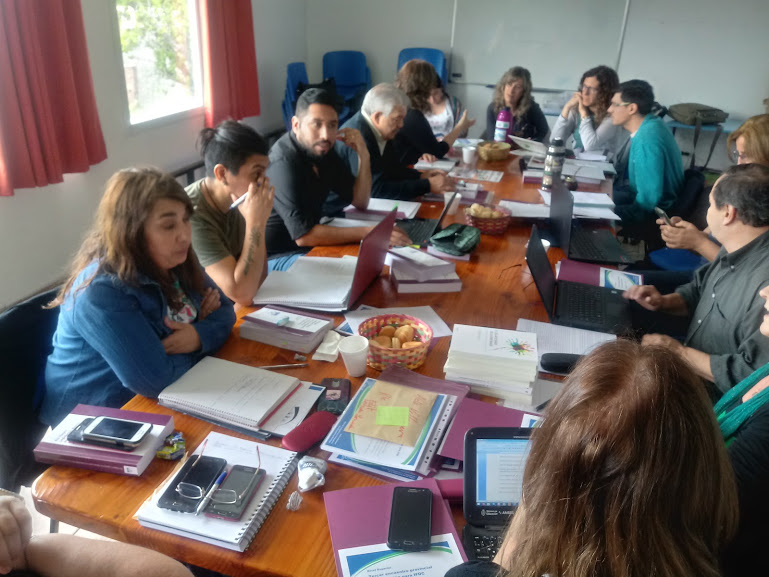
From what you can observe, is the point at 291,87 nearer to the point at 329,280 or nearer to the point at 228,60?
the point at 228,60

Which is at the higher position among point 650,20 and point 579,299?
point 650,20

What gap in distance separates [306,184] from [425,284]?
75 centimetres

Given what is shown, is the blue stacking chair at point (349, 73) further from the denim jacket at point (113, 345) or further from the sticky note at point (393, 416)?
the sticky note at point (393, 416)

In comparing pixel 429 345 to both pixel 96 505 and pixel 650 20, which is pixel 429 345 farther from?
pixel 650 20

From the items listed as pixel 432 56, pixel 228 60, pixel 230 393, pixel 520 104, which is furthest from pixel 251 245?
pixel 432 56

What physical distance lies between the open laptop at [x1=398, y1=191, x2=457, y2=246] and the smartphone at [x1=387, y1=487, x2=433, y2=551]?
1275 millimetres

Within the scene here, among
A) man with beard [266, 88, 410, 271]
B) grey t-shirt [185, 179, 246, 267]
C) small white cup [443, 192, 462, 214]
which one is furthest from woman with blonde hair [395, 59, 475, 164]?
grey t-shirt [185, 179, 246, 267]

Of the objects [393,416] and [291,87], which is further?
[291,87]

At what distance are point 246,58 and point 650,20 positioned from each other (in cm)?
349

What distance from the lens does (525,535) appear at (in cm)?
69

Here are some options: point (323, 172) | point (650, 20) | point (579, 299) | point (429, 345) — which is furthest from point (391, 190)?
point (650, 20)

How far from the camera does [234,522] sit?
3.07 feet

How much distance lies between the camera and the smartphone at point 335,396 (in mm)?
1218

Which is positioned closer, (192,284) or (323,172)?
(192,284)
